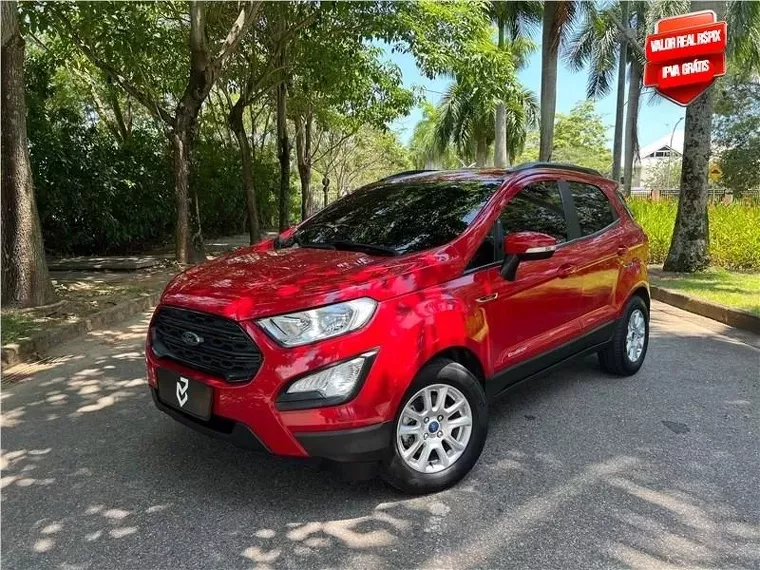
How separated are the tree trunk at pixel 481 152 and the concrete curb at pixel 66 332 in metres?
29.1

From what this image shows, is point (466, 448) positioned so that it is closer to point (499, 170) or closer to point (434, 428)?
point (434, 428)

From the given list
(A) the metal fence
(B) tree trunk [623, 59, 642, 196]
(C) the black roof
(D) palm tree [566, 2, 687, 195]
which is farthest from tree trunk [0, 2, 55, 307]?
(B) tree trunk [623, 59, 642, 196]

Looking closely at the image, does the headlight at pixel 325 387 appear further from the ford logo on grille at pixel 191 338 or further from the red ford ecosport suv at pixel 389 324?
the ford logo on grille at pixel 191 338

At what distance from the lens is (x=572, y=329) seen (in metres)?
4.12

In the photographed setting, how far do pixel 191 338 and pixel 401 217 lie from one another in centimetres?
152

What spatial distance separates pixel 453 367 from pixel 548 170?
6.16 feet

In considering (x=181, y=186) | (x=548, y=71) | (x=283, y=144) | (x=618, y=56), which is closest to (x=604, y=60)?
(x=618, y=56)

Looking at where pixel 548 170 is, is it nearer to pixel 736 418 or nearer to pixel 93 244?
pixel 736 418

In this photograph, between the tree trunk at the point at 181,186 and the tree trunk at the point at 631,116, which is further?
the tree trunk at the point at 631,116

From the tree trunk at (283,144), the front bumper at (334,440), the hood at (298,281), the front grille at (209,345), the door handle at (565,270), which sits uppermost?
the tree trunk at (283,144)

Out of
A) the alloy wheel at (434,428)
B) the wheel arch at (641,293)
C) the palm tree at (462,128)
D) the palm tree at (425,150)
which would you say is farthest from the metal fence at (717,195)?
the palm tree at (425,150)

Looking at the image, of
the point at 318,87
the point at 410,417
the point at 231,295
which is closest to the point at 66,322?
the point at 231,295

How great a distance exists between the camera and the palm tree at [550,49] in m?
17.3

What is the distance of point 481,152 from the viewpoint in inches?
1387
